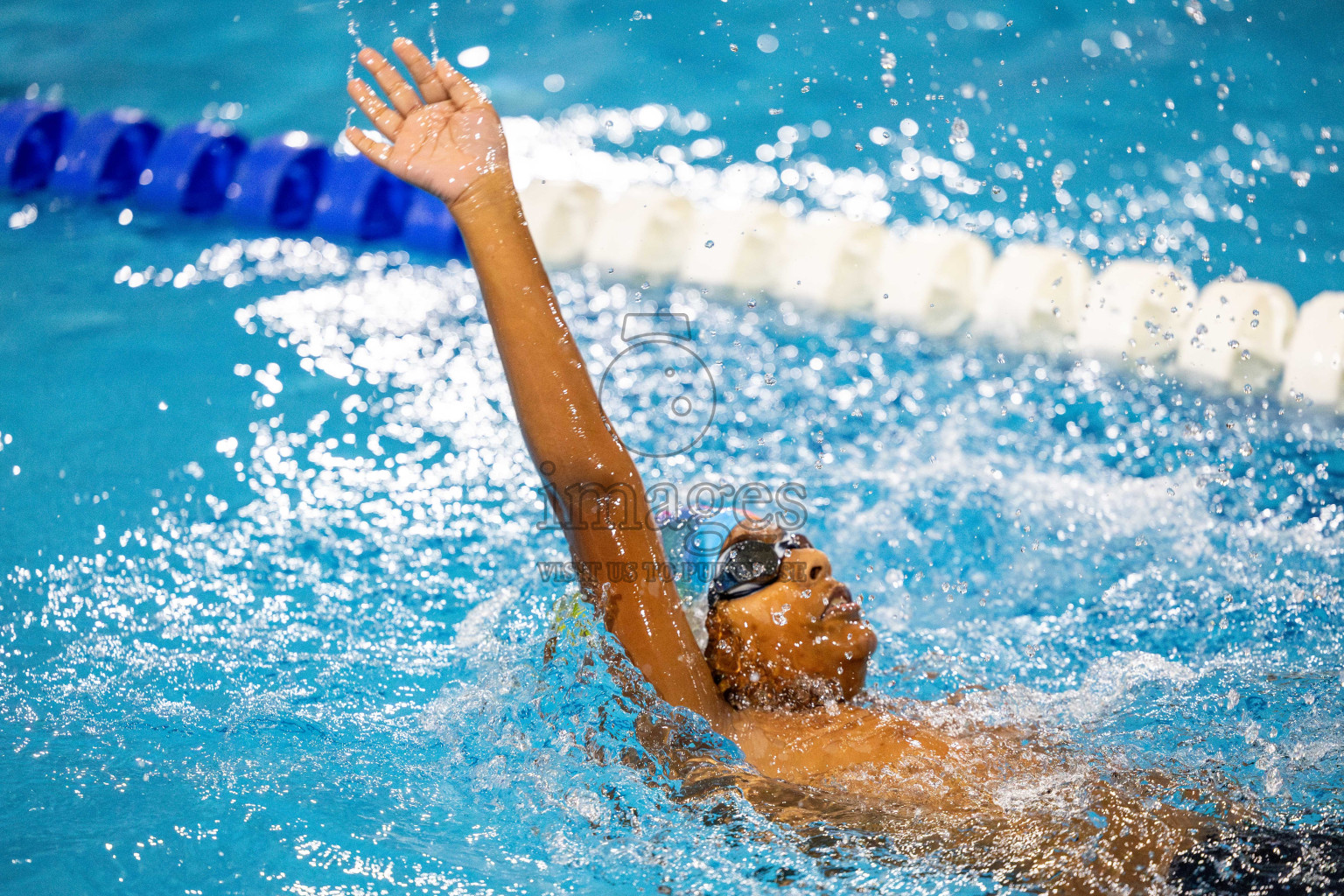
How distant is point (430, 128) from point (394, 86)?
110 mm

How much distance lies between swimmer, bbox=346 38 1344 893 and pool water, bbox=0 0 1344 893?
10cm

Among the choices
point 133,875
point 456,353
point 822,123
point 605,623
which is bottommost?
point 133,875

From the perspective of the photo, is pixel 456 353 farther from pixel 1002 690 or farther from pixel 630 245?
pixel 1002 690

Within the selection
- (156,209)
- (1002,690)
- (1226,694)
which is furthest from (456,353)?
(1226,694)

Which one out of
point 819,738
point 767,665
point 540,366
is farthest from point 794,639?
point 540,366

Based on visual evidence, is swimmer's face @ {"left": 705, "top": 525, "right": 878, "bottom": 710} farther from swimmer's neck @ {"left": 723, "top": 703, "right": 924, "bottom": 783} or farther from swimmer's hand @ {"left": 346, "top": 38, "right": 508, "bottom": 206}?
swimmer's hand @ {"left": 346, "top": 38, "right": 508, "bottom": 206}

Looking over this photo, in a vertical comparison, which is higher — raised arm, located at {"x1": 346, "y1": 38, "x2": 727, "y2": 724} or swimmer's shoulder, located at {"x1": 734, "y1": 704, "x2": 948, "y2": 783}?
raised arm, located at {"x1": 346, "y1": 38, "x2": 727, "y2": 724}

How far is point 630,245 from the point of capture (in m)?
4.10

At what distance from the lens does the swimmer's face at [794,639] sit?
1881 mm

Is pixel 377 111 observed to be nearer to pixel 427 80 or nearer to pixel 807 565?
pixel 427 80

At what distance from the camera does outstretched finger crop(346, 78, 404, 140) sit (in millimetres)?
1742

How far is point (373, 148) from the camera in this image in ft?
5.62

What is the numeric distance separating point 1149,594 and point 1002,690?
2.33 feet

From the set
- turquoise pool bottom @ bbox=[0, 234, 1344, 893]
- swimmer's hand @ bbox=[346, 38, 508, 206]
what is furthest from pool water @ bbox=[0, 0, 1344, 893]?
swimmer's hand @ bbox=[346, 38, 508, 206]
